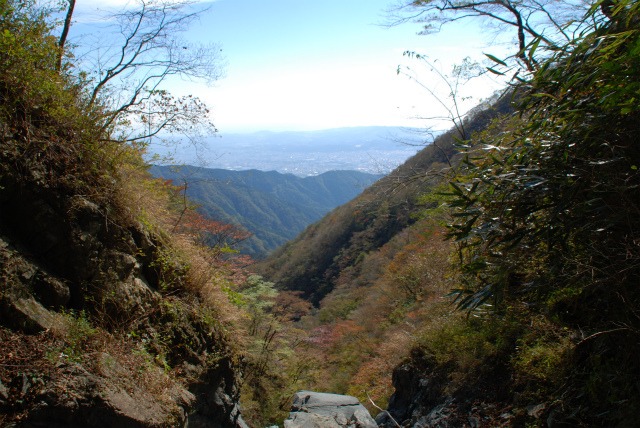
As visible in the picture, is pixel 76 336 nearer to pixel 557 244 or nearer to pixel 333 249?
pixel 557 244

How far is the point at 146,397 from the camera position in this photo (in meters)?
3.96

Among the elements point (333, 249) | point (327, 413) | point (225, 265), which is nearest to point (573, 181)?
point (225, 265)

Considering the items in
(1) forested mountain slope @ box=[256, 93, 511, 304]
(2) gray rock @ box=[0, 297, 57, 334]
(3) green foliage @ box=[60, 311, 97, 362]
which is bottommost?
(1) forested mountain slope @ box=[256, 93, 511, 304]

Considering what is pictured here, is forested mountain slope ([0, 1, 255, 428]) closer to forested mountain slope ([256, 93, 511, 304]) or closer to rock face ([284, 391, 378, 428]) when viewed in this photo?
rock face ([284, 391, 378, 428])

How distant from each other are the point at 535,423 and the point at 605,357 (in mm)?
1094

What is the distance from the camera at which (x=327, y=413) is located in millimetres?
8922

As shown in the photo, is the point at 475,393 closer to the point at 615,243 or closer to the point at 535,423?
the point at 535,423

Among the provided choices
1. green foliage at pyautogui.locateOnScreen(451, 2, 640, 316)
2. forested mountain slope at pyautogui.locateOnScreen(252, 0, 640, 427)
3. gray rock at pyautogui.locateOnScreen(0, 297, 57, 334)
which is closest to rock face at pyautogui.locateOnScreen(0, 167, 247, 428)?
gray rock at pyautogui.locateOnScreen(0, 297, 57, 334)

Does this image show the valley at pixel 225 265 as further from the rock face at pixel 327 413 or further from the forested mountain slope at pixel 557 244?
the rock face at pixel 327 413

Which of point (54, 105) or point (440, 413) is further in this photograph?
point (440, 413)

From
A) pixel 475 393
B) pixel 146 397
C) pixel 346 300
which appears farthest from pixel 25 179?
pixel 346 300

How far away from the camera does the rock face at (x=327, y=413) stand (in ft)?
26.0

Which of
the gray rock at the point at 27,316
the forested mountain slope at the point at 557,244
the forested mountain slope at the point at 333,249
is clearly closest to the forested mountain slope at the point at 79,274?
the gray rock at the point at 27,316

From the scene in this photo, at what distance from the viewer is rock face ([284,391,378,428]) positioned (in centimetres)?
794
